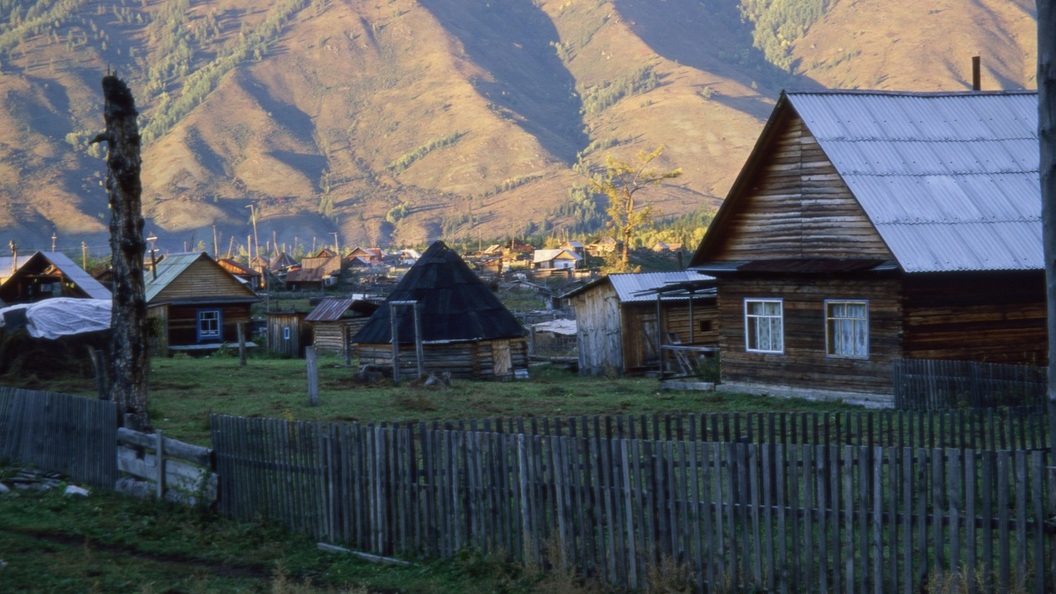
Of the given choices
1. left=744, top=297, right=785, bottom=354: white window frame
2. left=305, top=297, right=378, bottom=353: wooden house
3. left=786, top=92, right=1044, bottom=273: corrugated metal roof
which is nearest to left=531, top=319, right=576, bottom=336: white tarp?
left=305, top=297, right=378, bottom=353: wooden house

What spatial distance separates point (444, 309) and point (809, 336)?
46.6 ft

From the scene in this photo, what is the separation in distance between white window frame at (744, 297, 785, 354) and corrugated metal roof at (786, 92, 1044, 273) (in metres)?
3.54

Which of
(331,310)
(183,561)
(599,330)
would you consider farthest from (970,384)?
(331,310)

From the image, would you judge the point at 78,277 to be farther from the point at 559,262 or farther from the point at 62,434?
the point at 559,262

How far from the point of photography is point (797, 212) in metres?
26.0

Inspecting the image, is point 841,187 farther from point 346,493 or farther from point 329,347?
point 329,347

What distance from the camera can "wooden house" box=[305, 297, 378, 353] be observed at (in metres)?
50.8

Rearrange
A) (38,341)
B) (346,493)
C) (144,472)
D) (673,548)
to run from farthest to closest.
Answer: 1. (38,341)
2. (144,472)
3. (346,493)
4. (673,548)

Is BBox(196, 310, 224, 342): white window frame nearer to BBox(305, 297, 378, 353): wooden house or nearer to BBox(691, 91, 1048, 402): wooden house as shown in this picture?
BBox(305, 297, 378, 353): wooden house

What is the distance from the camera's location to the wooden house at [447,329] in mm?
36531

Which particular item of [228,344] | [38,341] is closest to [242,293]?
[228,344]

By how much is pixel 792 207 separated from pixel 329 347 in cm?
3045

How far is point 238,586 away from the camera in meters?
10.9

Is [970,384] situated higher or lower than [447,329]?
lower
